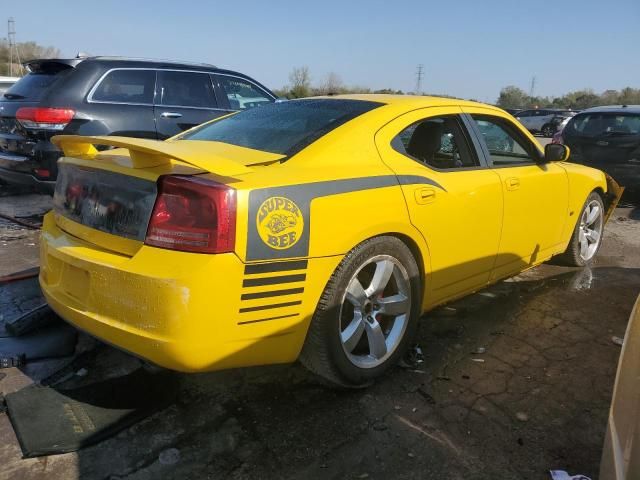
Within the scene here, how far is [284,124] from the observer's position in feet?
10.4

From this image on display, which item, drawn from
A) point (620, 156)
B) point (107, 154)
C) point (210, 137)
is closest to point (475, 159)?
point (210, 137)

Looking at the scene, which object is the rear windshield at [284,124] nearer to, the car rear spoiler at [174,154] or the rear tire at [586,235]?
the car rear spoiler at [174,154]

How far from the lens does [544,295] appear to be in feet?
14.4

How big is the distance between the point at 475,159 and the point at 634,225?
483cm

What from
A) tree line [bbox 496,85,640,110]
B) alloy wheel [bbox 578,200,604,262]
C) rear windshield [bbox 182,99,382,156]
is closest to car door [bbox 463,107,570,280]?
alloy wheel [bbox 578,200,604,262]

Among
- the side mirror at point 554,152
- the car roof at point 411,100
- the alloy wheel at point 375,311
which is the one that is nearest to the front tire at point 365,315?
the alloy wheel at point 375,311

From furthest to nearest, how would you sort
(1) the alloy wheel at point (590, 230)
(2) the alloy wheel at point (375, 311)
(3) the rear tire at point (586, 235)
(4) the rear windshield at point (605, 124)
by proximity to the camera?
(4) the rear windshield at point (605, 124) → (1) the alloy wheel at point (590, 230) → (3) the rear tire at point (586, 235) → (2) the alloy wheel at point (375, 311)

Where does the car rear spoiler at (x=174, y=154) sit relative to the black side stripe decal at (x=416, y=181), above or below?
above

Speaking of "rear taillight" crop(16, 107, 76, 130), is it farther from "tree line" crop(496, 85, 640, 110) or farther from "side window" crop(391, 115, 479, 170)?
"tree line" crop(496, 85, 640, 110)

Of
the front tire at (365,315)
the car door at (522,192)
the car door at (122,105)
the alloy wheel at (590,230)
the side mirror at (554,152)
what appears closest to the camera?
the front tire at (365,315)

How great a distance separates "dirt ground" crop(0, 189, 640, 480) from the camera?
7.46ft

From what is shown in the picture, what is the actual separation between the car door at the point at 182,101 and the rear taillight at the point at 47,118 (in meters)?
0.95

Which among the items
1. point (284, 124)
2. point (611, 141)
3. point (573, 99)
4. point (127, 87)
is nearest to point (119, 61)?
point (127, 87)

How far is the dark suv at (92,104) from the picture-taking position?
5.48 m
